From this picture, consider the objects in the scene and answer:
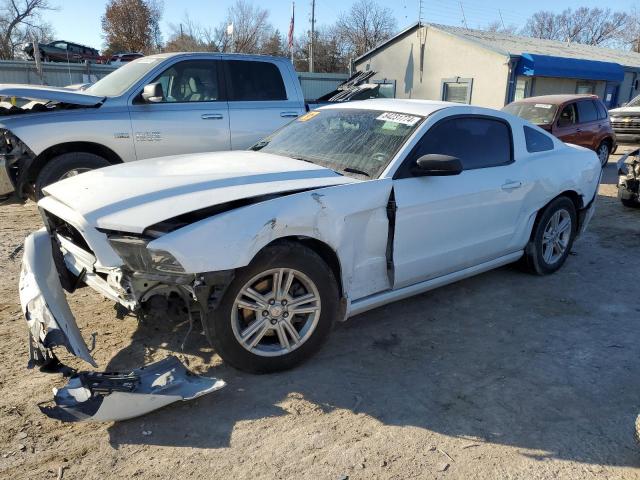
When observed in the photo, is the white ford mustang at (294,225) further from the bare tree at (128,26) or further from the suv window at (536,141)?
the bare tree at (128,26)

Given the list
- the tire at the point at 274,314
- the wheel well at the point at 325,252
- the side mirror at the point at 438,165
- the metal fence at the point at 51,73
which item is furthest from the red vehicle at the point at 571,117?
the metal fence at the point at 51,73

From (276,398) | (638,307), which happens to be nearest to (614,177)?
(638,307)

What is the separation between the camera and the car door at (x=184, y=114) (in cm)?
621

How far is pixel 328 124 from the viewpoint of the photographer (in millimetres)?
4285

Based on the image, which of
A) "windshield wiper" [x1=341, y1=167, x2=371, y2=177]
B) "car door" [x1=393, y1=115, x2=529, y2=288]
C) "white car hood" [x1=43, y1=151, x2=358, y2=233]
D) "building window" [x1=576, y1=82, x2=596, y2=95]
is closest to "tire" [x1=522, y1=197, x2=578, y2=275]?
"car door" [x1=393, y1=115, x2=529, y2=288]

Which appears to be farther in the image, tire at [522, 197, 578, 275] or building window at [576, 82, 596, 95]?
building window at [576, 82, 596, 95]

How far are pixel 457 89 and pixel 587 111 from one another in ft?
41.5

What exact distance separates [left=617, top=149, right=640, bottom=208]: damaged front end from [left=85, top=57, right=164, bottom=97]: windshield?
22.9ft

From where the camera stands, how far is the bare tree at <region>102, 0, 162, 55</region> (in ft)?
152

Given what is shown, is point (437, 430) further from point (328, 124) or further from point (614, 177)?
point (614, 177)

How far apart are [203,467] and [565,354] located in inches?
102

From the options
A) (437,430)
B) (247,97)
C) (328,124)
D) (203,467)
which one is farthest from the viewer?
(247,97)

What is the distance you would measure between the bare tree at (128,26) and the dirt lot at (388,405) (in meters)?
47.9

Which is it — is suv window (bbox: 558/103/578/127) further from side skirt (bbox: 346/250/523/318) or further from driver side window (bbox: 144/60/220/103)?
driver side window (bbox: 144/60/220/103)
